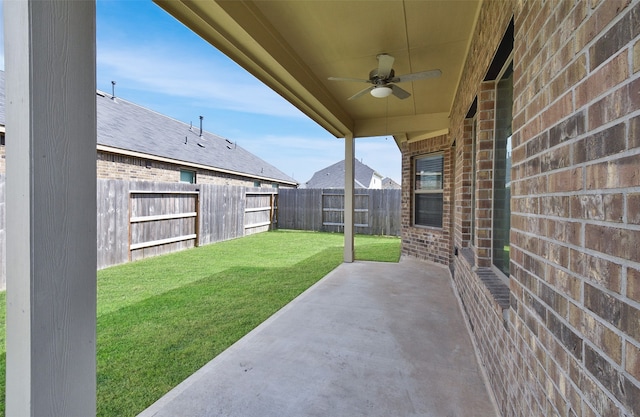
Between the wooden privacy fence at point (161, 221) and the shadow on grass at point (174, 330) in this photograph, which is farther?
the wooden privacy fence at point (161, 221)

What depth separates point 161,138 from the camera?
35.7ft

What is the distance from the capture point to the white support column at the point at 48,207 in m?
0.96

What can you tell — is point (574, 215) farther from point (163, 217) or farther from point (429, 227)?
point (163, 217)

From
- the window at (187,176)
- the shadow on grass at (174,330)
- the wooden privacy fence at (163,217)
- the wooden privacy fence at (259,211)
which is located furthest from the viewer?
the wooden privacy fence at (259,211)

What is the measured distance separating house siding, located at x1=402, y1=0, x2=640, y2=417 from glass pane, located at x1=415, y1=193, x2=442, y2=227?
4702mm

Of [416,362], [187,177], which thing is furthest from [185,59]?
[416,362]

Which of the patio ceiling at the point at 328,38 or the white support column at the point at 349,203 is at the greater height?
the patio ceiling at the point at 328,38

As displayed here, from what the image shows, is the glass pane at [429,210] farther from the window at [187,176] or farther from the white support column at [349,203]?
the window at [187,176]

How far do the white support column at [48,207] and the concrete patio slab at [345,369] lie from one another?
3.85ft

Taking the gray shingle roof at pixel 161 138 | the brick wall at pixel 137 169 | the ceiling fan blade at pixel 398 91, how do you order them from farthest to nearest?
the gray shingle roof at pixel 161 138
the brick wall at pixel 137 169
the ceiling fan blade at pixel 398 91

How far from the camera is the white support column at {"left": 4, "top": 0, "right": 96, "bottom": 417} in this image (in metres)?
0.96

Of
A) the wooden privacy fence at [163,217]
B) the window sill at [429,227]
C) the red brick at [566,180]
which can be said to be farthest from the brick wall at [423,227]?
the wooden privacy fence at [163,217]

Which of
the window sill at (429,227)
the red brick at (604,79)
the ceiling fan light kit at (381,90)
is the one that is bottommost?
the window sill at (429,227)

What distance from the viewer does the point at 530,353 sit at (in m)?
1.35
